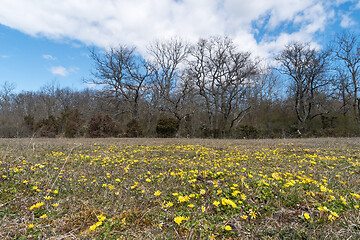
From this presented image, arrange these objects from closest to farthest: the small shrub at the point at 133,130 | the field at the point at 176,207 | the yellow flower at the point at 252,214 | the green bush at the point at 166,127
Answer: the field at the point at 176,207
the yellow flower at the point at 252,214
the small shrub at the point at 133,130
the green bush at the point at 166,127

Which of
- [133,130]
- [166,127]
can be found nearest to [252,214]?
[166,127]

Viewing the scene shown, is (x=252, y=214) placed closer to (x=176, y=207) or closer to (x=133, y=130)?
(x=176, y=207)

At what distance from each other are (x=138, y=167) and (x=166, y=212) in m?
2.04

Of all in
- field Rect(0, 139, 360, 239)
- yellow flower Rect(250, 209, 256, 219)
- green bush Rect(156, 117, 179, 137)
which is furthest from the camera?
green bush Rect(156, 117, 179, 137)

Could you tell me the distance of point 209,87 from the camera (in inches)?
922

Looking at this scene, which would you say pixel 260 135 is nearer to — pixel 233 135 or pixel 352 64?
pixel 233 135

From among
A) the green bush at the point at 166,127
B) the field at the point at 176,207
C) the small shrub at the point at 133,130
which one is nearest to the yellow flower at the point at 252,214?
the field at the point at 176,207

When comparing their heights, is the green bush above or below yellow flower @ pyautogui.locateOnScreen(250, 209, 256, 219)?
above

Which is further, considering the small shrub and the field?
the small shrub

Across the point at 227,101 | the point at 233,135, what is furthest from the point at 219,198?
the point at 227,101

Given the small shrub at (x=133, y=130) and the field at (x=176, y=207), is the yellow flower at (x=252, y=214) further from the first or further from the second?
the small shrub at (x=133, y=130)

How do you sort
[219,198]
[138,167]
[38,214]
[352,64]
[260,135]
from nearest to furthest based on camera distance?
[38,214] < [219,198] < [138,167] < [260,135] < [352,64]

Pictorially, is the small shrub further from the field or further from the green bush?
the field

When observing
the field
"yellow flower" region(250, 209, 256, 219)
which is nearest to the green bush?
the field
